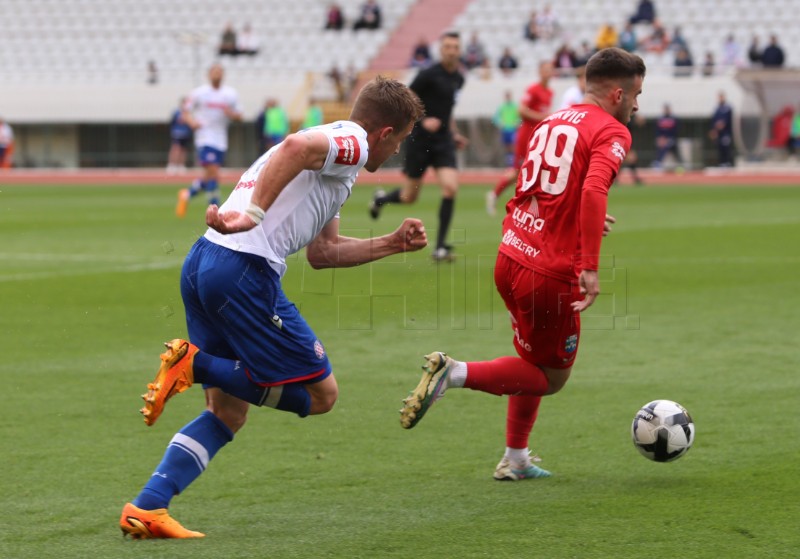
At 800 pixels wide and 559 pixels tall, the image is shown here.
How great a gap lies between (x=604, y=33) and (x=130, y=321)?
27205 mm

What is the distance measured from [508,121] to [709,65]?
18.7ft

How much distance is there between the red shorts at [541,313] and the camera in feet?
17.1

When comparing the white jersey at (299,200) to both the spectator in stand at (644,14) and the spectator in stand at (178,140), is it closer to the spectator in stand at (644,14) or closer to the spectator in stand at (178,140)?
the spectator in stand at (178,140)

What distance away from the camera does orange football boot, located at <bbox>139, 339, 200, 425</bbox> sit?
4.43m

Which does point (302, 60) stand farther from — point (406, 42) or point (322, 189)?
point (322, 189)

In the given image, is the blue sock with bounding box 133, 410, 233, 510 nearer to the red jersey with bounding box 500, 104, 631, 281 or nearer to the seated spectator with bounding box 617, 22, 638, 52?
the red jersey with bounding box 500, 104, 631, 281

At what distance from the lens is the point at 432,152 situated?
44.9ft

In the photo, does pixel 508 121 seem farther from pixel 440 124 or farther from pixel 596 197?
pixel 596 197

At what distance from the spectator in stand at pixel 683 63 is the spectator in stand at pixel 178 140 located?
13687 millimetres

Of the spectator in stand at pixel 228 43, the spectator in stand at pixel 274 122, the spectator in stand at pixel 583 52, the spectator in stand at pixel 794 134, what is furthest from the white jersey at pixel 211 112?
the spectator in stand at pixel 228 43

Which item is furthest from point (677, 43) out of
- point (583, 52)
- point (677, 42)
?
point (583, 52)

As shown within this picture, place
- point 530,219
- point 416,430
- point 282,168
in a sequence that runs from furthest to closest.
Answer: point 416,430, point 530,219, point 282,168

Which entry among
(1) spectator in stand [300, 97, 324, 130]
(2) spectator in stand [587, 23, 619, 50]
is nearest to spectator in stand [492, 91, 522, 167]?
(2) spectator in stand [587, 23, 619, 50]

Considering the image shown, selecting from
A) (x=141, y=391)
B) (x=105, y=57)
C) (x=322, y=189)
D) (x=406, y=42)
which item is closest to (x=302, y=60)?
(x=406, y=42)
